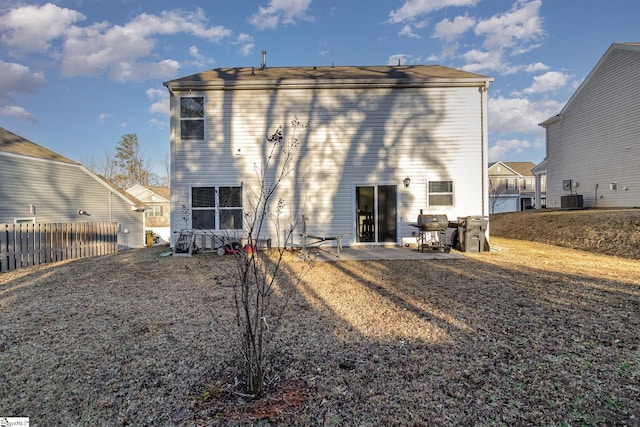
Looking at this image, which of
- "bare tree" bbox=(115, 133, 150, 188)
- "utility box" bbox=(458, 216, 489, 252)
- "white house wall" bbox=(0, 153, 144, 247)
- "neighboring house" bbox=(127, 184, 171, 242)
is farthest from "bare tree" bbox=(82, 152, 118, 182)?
"utility box" bbox=(458, 216, 489, 252)

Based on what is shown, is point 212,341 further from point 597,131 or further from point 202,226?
point 597,131

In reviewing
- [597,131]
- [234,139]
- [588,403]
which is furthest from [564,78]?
[588,403]

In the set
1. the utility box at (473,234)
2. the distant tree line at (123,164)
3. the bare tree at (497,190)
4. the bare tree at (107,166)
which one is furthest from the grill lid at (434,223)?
the bare tree at (107,166)

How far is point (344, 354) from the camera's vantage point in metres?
2.81

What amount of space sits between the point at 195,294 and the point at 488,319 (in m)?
4.30

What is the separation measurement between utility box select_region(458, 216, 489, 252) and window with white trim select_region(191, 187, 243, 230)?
6709 millimetres

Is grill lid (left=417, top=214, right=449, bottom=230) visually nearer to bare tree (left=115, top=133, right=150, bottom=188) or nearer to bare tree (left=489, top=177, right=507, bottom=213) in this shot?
bare tree (left=489, top=177, right=507, bottom=213)

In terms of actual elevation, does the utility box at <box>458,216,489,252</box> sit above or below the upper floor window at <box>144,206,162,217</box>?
below

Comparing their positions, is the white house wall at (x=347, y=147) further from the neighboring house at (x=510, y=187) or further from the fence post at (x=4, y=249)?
the neighboring house at (x=510, y=187)

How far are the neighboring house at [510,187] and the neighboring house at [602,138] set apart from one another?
58.2ft

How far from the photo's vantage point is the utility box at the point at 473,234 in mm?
8375

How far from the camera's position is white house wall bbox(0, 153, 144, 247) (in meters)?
14.0

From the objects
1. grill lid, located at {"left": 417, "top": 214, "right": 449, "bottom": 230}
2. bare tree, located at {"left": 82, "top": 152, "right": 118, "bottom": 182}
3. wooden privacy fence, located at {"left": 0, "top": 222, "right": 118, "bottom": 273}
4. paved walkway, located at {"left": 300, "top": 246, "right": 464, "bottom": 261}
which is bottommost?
paved walkway, located at {"left": 300, "top": 246, "right": 464, "bottom": 261}

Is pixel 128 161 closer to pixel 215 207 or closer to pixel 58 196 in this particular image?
pixel 58 196
